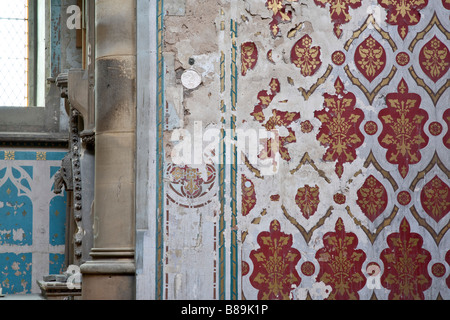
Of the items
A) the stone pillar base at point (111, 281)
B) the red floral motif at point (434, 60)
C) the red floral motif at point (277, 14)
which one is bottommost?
the stone pillar base at point (111, 281)

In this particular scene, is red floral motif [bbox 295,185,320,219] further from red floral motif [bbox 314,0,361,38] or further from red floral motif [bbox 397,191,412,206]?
red floral motif [bbox 314,0,361,38]

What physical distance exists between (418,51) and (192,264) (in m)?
2.22

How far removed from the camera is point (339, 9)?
6609 millimetres

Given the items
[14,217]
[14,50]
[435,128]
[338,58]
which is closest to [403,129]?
[435,128]

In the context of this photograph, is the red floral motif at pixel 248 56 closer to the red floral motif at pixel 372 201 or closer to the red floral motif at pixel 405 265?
the red floral motif at pixel 372 201

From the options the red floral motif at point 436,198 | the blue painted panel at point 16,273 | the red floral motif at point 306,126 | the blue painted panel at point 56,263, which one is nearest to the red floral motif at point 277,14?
the red floral motif at point 306,126

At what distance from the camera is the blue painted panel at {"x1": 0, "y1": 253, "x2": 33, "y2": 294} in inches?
385

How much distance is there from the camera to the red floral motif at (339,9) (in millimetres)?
6590

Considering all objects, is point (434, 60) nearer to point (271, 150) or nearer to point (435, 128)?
point (435, 128)

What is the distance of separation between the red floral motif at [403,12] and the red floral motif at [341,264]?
1479 millimetres

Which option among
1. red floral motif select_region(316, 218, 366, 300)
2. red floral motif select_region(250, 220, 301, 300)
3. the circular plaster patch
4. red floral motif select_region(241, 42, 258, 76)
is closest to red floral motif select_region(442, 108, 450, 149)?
red floral motif select_region(316, 218, 366, 300)

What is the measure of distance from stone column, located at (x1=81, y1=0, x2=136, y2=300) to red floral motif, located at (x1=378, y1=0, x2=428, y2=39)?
72.3 inches

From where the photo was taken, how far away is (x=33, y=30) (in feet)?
A: 35.8
